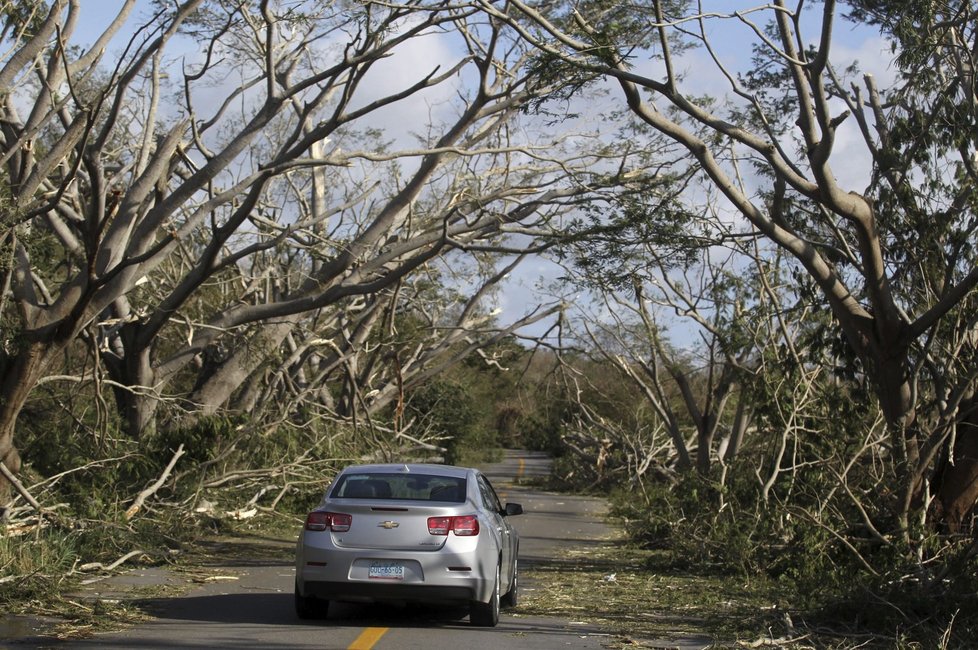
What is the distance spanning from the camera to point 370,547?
9.87 meters

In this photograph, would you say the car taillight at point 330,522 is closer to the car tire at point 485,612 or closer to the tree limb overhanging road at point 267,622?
the tree limb overhanging road at point 267,622

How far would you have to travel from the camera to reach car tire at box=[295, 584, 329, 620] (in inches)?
401

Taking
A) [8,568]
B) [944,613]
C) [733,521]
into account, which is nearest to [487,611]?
[944,613]

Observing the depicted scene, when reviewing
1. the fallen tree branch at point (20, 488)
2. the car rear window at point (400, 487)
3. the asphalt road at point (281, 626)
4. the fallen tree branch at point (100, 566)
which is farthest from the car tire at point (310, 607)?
the fallen tree branch at point (20, 488)

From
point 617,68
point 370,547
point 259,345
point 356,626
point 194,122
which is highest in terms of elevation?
point 194,122

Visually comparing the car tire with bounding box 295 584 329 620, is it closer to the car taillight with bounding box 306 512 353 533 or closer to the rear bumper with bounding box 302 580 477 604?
the rear bumper with bounding box 302 580 477 604

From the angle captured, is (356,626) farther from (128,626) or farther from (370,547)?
(128,626)

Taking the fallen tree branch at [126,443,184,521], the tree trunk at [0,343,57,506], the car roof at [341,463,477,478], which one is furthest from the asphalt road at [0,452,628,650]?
the tree trunk at [0,343,57,506]

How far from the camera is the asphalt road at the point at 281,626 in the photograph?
29.7 ft

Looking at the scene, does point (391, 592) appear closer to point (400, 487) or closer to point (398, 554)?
point (398, 554)

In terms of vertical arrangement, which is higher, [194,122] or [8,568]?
[194,122]

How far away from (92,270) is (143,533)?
141 inches

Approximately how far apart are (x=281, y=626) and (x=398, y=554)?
1.17 meters

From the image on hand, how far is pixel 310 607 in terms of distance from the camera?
10281 mm
